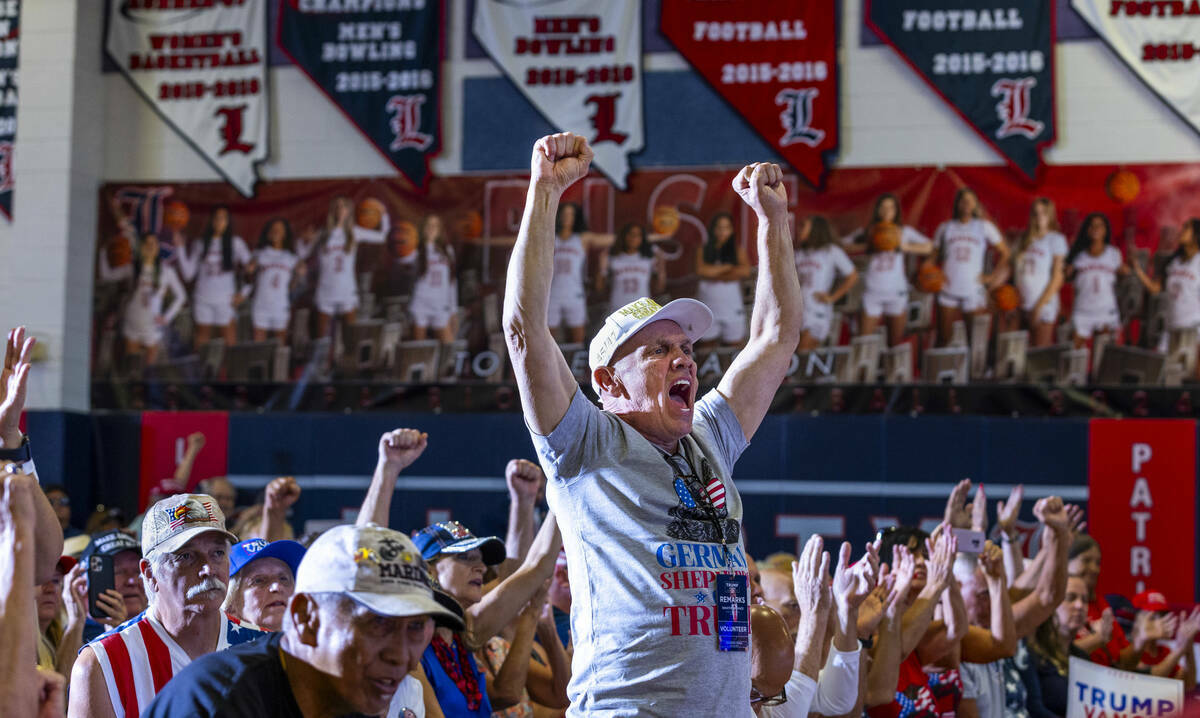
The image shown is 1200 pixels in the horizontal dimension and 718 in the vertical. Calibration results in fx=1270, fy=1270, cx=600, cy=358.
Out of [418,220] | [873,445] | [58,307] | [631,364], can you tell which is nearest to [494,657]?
[631,364]

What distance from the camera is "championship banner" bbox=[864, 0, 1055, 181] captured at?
10305 mm

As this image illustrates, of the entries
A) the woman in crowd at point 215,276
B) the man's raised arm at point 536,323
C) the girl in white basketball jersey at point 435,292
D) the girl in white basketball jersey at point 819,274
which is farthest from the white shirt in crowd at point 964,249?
the man's raised arm at point 536,323

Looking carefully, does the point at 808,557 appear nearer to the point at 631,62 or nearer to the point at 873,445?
the point at 873,445

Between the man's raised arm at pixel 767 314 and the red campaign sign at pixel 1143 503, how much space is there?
7.26 meters

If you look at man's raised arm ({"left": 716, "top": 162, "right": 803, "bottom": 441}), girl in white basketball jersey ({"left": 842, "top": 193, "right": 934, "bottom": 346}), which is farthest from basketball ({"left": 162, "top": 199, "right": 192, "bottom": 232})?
man's raised arm ({"left": 716, "top": 162, "right": 803, "bottom": 441})

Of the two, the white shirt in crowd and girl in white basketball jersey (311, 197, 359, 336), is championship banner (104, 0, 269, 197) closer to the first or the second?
girl in white basketball jersey (311, 197, 359, 336)

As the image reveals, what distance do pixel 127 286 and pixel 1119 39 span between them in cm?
858

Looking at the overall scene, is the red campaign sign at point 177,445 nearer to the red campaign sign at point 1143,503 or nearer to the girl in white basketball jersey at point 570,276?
the girl in white basketball jersey at point 570,276

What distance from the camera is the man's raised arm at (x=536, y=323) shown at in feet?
8.73

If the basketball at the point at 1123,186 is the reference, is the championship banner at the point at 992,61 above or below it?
above

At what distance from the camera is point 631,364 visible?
2924 mm

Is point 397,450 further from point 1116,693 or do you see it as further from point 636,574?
point 1116,693

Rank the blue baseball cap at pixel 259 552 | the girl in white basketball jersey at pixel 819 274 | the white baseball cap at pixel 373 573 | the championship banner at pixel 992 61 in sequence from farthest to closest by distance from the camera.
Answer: the championship banner at pixel 992 61 < the girl in white basketball jersey at pixel 819 274 < the blue baseball cap at pixel 259 552 < the white baseball cap at pixel 373 573

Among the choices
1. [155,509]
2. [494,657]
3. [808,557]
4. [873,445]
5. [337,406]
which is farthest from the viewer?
A: [337,406]
